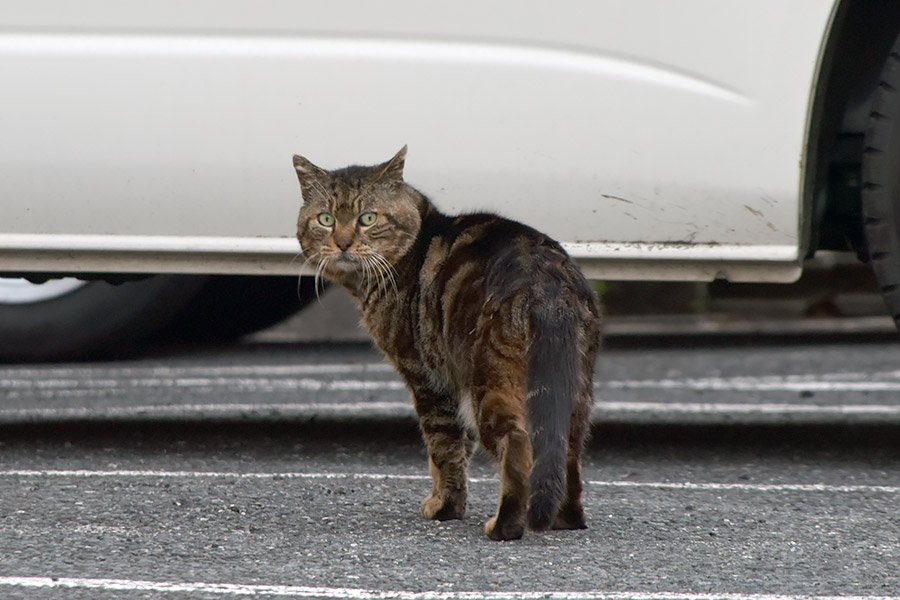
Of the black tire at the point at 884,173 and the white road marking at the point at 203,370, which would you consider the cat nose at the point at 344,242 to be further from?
the white road marking at the point at 203,370

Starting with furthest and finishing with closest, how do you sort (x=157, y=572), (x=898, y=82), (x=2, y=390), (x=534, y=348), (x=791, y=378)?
(x=791, y=378) < (x=2, y=390) < (x=898, y=82) < (x=534, y=348) < (x=157, y=572)

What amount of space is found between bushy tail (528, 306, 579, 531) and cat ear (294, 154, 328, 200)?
3.05 feet

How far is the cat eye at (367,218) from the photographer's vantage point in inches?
146

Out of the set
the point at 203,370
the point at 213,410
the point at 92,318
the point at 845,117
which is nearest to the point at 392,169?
the point at 845,117

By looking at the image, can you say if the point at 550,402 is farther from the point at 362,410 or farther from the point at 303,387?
the point at 303,387

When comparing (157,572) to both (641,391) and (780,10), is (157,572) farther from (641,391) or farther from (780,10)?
(641,391)

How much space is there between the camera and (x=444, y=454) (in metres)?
3.47

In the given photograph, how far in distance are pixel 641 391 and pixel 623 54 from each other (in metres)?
2.86

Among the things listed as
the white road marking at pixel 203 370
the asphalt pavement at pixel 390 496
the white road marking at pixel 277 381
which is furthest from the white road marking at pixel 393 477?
the white road marking at pixel 203 370

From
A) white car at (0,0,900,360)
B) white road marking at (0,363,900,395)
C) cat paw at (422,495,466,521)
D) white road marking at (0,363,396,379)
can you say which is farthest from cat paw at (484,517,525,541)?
white road marking at (0,363,396,379)

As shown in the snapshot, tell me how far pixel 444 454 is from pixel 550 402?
514 millimetres

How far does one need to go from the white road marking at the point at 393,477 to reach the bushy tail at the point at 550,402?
859 millimetres

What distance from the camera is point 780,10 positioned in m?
3.72

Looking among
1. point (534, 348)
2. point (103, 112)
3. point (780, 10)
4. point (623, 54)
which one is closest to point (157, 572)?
point (534, 348)
